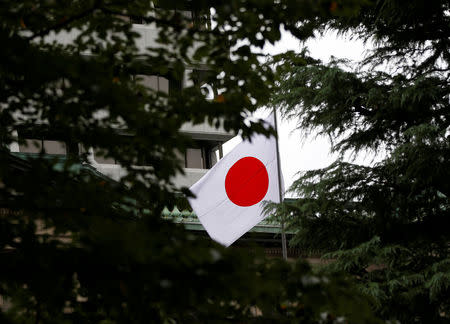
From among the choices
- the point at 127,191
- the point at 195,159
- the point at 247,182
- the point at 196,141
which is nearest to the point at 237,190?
the point at 247,182

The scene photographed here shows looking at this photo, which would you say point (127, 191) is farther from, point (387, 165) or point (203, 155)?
point (203, 155)

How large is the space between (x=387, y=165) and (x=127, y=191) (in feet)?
20.0

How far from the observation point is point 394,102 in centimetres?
991

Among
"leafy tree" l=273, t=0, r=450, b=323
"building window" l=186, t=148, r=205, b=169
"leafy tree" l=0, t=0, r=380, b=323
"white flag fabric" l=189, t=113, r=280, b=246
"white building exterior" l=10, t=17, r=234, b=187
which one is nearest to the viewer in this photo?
"leafy tree" l=0, t=0, r=380, b=323

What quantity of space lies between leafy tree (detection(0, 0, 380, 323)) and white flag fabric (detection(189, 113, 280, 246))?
20.2 ft

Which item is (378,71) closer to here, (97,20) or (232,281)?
(97,20)

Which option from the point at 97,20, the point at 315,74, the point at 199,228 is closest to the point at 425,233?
the point at 315,74

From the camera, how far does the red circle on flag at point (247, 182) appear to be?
11094 mm

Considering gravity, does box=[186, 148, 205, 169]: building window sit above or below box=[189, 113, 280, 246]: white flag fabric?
above

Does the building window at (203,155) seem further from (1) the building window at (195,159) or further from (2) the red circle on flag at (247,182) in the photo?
(2) the red circle on flag at (247,182)

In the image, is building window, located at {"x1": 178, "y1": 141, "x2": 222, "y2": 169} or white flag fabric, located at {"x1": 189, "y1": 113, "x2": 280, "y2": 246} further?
building window, located at {"x1": 178, "y1": 141, "x2": 222, "y2": 169}

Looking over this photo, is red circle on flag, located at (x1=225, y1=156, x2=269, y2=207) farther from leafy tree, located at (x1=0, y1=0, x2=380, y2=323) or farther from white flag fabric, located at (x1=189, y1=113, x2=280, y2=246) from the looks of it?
leafy tree, located at (x1=0, y1=0, x2=380, y2=323)

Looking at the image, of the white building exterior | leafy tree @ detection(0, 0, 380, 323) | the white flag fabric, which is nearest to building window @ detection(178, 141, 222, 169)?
the white building exterior

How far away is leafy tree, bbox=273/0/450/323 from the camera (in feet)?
30.7
